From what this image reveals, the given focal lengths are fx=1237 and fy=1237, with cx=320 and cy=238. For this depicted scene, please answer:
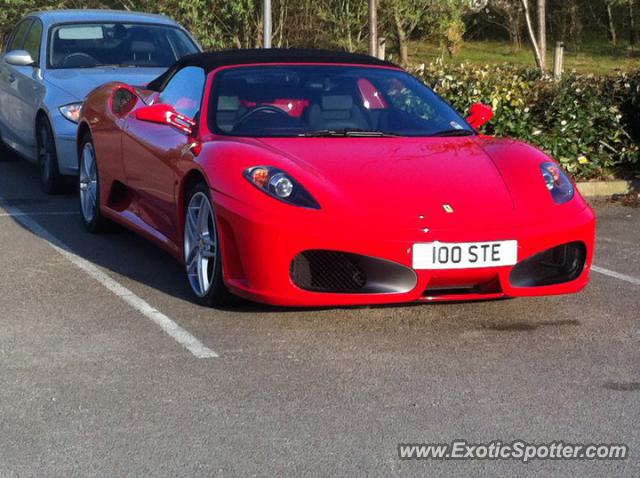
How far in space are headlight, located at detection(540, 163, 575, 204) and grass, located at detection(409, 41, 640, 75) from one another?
2182cm

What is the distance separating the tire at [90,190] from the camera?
27.3ft

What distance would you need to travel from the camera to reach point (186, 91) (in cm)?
722

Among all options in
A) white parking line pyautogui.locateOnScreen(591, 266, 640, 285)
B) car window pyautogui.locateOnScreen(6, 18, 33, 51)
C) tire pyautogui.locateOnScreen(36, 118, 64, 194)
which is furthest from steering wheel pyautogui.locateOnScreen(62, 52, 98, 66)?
white parking line pyautogui.locateOnScreen(591, 266, 640, 285)

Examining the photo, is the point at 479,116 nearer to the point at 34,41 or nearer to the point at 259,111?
the point at 259,111

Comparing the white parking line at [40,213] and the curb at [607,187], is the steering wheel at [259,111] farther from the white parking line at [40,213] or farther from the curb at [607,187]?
the curb at [607,187]

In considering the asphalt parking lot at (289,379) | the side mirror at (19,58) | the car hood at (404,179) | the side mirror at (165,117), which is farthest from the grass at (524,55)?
the asphalt parking lot at (289,379)

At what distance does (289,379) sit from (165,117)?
7.31 ft

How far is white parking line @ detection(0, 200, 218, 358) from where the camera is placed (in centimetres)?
563

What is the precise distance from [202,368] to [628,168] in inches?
272

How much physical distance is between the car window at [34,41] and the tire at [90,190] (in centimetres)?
242

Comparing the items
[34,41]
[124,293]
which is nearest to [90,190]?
[124,293]

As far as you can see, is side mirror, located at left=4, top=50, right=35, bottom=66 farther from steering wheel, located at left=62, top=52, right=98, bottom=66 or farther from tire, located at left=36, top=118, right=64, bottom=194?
tire, located at left=36, top=118, right=64, bottom=194

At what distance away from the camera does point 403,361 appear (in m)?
5.39

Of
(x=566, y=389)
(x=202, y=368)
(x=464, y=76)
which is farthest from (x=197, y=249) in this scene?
(x=464, y=76)
